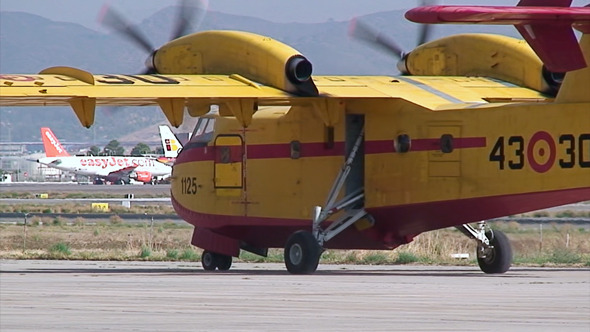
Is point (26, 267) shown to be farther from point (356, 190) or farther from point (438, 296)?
point (438, 296)

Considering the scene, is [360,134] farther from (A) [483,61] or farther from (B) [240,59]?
(A) [483,61]

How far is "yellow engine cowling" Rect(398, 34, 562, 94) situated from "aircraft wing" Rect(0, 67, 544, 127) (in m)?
0.40

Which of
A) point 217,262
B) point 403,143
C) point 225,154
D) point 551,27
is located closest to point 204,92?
point 403,143

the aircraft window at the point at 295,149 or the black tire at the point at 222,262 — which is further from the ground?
the aircraft window at the point at 295,149

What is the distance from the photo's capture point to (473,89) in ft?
85.0

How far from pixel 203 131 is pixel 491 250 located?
22.0 feet

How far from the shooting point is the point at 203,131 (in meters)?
28.4

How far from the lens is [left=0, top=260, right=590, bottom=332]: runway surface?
14.4 meters

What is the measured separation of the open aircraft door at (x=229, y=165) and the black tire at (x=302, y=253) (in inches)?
119

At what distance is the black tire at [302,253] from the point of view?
2392 cm

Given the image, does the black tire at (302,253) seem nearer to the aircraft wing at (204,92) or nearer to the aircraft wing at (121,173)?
the aircraft wing at (204,92)

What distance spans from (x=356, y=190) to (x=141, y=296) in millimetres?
8125

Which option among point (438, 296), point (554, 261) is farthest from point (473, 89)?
point (438, 296)

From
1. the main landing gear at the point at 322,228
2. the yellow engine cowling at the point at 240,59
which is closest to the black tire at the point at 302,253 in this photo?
the main landing gear at the point at 322,228
